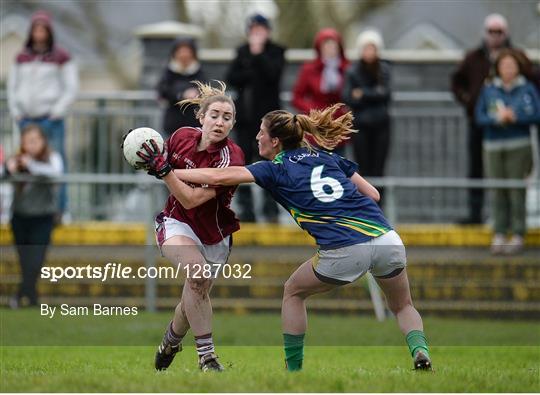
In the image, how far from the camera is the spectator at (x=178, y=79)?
16.4 meters

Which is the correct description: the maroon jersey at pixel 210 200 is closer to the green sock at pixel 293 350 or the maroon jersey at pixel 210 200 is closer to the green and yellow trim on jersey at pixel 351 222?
the green and yellow trim on jersey at pixel 351 222

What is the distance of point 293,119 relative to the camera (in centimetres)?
983

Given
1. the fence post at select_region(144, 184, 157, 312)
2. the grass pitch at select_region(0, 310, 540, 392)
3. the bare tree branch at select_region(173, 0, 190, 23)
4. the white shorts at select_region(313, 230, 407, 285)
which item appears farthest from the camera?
the bare tree branch at select_region(173, 0, 190, 23)

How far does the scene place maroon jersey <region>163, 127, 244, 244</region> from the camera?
10008 millimetres

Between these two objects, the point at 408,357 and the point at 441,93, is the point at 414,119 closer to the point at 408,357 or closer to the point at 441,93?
the point at 441,93

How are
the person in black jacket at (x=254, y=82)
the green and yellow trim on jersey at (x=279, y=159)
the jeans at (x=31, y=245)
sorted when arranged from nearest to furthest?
the green and yellow trim on jersey at (x=279, y=159)
the jeans at (x=31, y=245)
the person in black jacket at (x=254, y=82)

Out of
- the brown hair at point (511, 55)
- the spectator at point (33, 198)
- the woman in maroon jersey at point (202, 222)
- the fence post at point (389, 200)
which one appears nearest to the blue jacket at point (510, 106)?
the brown hair at point (511, 55)

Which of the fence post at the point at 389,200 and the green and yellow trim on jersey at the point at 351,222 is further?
the fence post at the point at 389,200

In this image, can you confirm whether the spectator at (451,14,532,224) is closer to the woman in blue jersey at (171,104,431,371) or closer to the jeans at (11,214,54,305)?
the jeans at (11,214,54,305)

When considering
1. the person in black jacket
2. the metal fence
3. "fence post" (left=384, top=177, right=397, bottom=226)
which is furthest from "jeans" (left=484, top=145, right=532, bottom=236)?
the person in black jacket

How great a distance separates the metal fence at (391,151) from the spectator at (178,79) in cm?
77

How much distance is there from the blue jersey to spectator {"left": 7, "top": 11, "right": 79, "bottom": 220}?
7.67 meters

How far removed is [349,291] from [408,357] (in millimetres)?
3750

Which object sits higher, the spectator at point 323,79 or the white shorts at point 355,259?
the spectator at point 323,79
